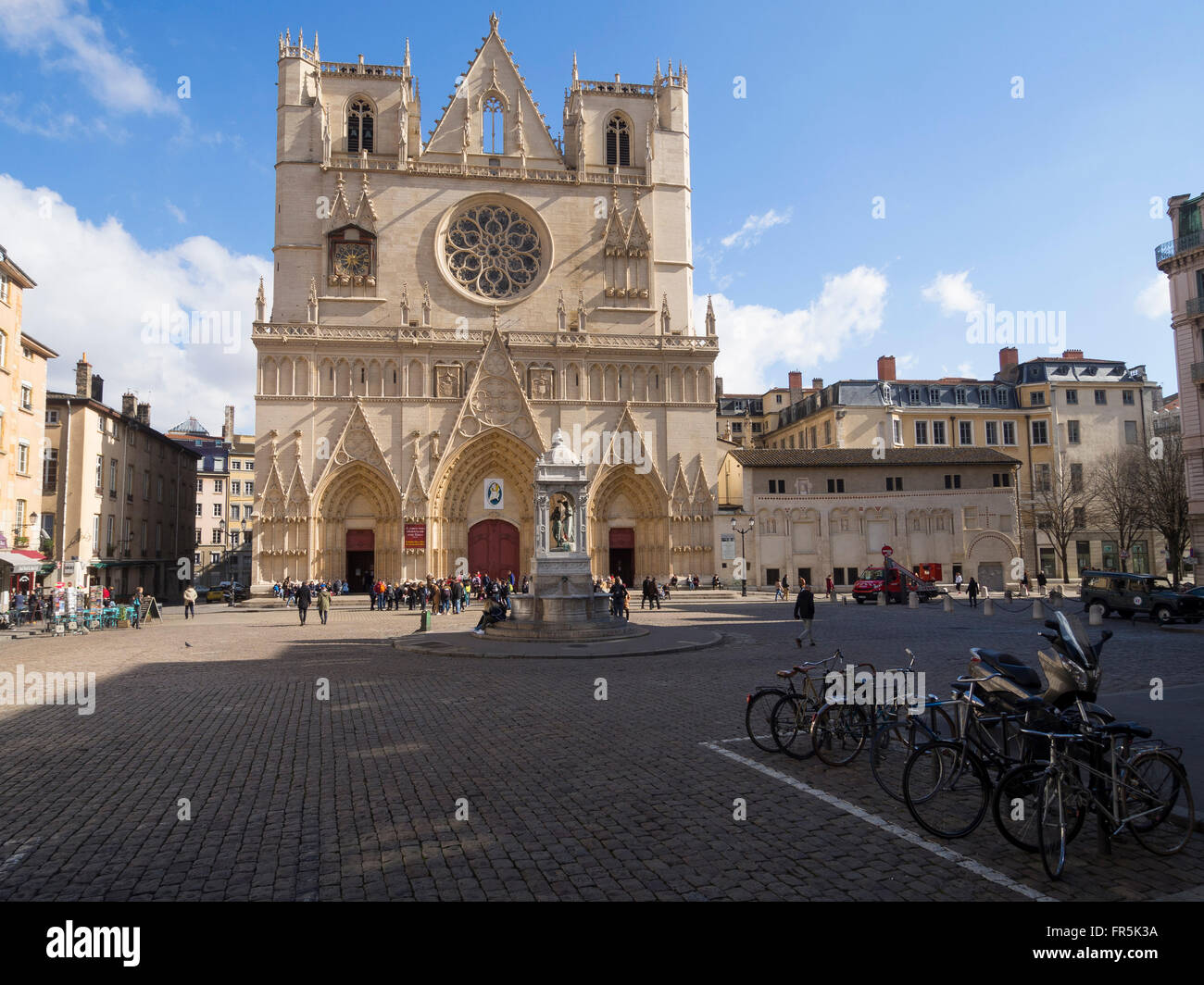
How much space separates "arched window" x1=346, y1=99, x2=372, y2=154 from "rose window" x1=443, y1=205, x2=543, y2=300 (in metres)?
7.65

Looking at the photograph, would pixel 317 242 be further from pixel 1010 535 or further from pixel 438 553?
pixel 1010 535

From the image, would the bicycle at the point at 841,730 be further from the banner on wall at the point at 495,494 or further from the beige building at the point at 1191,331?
the banner on wall at the point at 495,494

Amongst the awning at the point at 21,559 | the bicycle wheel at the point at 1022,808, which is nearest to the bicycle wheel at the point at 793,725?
the bicycle wheel at the point at 1022,808

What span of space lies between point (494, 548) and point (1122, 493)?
39.1 m

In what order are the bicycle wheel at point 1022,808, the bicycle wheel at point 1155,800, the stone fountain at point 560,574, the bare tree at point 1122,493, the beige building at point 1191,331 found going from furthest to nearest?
the bare tree at point 1122,493 < the beige building at point 1191,331 < the stone fountain at point 560,574 < the bicycle wheel at point 1155,800 < the bicycle wheel at point 1022,808

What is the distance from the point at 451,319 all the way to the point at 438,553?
1447 cm

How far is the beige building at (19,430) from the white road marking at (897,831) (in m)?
30.5

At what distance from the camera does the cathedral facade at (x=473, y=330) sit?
44031 mm

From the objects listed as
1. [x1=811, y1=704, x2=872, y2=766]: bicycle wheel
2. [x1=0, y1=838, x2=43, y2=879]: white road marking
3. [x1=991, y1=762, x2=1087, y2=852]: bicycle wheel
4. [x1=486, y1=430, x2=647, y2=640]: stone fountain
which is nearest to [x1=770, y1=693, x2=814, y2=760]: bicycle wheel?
[x1=811, y1=704, x2=872, y2=766]: bicycle wheel

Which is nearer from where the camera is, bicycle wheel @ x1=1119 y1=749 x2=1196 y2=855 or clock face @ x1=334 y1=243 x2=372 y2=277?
bicycle wheel @ x1=1119 y1=749 x2=1196 y2=855

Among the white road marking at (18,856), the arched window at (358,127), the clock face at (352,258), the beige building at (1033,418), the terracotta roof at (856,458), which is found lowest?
the white road marking at (18,856)

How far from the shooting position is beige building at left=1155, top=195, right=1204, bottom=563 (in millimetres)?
33375

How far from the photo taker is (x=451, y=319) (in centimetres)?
4741

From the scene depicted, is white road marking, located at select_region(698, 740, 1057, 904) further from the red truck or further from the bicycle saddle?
the red truck
